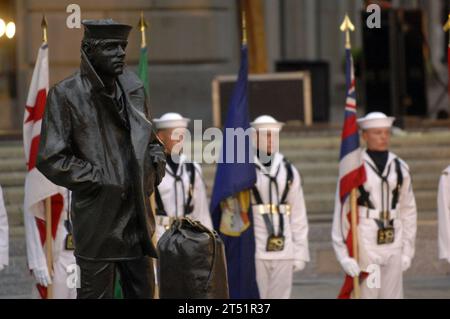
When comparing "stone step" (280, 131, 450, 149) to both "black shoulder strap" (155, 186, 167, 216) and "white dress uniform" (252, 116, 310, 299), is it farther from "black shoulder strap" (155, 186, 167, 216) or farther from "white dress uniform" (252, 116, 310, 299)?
"black shoulder strap" (155, 186, 167, 216)

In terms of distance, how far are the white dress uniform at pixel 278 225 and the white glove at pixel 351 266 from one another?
37cm

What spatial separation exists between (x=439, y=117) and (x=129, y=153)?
14.3 m

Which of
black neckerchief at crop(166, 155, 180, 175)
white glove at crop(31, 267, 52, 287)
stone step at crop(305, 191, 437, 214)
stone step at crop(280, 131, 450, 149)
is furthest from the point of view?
stone step at crop(280, 131, 450, 149)

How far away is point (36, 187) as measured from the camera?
44.7 ft

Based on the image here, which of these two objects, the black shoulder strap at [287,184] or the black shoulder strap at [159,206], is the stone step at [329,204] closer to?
the black shoulder strap at [287,184]

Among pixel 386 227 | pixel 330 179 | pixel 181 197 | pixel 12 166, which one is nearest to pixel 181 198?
pixel 181 197

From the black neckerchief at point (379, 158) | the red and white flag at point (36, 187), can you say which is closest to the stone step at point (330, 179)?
the black neckerchief at point (379, 158)

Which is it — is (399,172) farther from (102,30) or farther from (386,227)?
(102,30)

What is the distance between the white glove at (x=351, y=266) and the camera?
560 inches

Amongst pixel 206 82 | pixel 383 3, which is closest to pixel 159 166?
pixel 206 82

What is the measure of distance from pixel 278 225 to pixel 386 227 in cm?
98

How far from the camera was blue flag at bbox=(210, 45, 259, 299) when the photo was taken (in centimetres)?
1412

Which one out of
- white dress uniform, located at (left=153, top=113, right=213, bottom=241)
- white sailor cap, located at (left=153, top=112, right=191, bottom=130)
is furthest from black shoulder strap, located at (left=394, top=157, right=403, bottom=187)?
white sailor cap, located at (left=153, top=112, right=191, bottom=130)

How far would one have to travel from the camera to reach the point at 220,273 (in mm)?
7559
